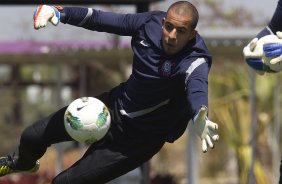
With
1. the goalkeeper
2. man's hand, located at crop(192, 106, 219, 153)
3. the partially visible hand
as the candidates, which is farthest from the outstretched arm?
man's hand, located at crop(192, 106, 219, 153)

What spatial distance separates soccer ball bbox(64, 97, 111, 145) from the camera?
6898 millimetres

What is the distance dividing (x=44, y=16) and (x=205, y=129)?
1.58m

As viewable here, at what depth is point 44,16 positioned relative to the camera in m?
6.76

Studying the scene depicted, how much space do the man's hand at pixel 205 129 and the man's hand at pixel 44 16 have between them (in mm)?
1424

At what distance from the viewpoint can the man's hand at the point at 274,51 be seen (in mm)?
6828

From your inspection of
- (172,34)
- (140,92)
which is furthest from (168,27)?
(140,92)

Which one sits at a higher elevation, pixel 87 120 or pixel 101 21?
pixel 101 21

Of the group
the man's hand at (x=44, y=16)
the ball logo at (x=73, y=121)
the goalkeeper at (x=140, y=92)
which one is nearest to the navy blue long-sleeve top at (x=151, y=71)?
the goalkeeper at (x=140, y=92)

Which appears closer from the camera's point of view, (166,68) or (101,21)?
(166,68)

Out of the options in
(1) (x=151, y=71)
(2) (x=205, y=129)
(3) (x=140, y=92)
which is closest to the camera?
(2) (x=205, y=129)

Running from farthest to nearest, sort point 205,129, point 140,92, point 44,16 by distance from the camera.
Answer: point 140,92, point 44,16, point 205,129

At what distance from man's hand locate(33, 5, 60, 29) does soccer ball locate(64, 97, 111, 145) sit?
667mm

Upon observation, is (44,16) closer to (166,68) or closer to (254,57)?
(166,68)

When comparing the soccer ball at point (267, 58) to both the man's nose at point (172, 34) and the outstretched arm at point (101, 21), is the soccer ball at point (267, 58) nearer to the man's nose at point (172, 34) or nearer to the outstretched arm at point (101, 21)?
the man's nose at point (172, 34)
